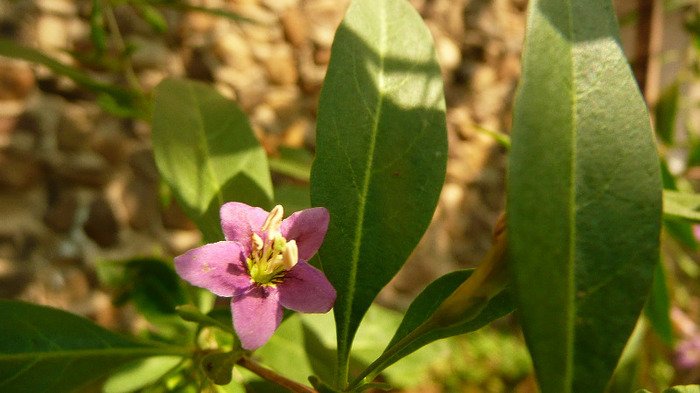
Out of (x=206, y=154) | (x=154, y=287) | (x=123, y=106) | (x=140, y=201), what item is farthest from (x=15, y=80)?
(x=206, y=154)

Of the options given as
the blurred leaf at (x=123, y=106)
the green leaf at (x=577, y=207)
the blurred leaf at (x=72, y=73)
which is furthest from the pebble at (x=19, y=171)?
the green leaf at (x=577, y=207)

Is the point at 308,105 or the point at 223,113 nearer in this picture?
the point at 223,113

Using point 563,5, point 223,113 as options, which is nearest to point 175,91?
point 223,113

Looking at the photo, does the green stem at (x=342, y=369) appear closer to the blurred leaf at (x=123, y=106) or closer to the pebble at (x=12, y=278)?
the blurred leaf at (x=123, y=106)

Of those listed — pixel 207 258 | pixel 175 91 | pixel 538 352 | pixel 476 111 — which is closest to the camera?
pixel 538 352

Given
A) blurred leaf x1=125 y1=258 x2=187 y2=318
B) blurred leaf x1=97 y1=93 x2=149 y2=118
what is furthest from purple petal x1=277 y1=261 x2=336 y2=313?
blurred leaf x1=97 y1=93 x2=149 y2=118

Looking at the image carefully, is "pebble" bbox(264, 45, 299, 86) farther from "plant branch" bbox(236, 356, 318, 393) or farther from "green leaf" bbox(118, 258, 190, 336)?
"plant branch" bbox(236, 356, 318, 393)

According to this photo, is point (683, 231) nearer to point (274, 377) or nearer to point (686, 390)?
point (686, 390)

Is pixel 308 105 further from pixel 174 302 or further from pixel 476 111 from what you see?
pixel 174 302
